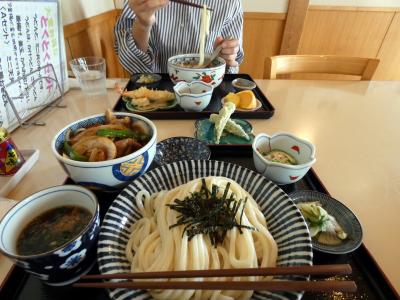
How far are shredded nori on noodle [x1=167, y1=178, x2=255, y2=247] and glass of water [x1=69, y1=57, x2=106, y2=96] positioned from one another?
1.14 meters

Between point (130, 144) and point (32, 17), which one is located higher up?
point (32, 17)

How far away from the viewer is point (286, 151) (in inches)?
37.6

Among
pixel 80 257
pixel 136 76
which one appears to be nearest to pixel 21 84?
pixel 136 76

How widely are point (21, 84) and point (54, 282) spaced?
0.99 metres

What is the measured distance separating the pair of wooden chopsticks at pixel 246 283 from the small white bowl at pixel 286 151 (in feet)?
1.15

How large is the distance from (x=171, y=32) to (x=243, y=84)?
771 millimetres

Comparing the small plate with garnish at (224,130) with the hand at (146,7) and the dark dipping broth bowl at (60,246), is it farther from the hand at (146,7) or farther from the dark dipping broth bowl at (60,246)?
the hand at (146,7)

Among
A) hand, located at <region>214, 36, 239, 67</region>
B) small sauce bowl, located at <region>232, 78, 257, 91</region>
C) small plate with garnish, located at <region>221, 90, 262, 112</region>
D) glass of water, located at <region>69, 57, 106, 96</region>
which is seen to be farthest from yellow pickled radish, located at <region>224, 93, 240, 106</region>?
glass of water, located at <region>69, 57, 106, 96</region>

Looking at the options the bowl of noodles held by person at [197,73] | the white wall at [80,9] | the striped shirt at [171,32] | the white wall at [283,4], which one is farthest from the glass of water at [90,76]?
the white wall at [283,4]

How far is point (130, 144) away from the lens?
2.65ft

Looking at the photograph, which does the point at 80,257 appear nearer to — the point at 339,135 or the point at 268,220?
the point at 268,220

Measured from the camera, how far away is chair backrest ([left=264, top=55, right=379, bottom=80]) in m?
1.86

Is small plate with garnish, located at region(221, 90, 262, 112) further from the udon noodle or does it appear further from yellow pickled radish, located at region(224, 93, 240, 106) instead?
the udon noodle

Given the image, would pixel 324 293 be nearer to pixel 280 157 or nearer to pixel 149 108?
pixel 280 157
